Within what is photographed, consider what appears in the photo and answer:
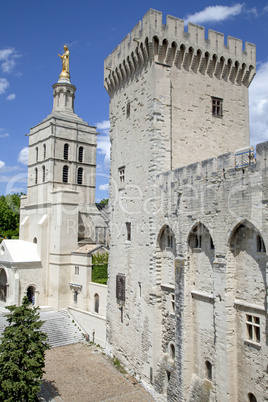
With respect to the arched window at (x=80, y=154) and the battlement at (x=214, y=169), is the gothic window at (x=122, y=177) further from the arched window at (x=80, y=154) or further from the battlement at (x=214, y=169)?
the arched window at (x=80, y=154)

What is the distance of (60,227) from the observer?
Result: 32.3 meters

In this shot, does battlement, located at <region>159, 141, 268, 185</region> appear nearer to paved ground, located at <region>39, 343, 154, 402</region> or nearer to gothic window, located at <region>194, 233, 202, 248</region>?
gothic window, located at <region>194, 233, 202, 248</region>

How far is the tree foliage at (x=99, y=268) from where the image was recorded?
3000 cm

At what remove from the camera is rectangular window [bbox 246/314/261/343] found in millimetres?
12149

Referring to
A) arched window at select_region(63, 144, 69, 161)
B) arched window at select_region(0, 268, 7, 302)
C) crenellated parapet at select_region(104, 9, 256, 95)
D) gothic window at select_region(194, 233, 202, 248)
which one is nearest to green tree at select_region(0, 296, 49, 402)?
gothic window at select_region(194, 233, 202, 248)

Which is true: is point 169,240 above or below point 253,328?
above

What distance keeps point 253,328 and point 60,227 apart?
23.0 metres

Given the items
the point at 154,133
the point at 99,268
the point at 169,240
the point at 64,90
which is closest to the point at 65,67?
the point at 64,90

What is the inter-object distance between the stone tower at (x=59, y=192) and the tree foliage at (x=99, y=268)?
3082mm

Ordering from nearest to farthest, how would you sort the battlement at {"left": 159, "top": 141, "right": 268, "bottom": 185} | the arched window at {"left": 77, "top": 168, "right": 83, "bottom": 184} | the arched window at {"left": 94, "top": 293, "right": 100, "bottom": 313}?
the battlement at {"left": 159, "top": 141, "right": 268, "bottom": 185}, the arched window at {"left": 94, "top": 293, "right": 100, "bottom": 313}, the arched window at {"left": 77, "top": 168, "right": 83, "bottom": 184}

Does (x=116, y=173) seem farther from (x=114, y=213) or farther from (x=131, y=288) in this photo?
(x=131, y=288)

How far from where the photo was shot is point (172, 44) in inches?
720

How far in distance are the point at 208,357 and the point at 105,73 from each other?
18.0 meters

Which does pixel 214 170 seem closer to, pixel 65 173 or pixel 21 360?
pixel 21 360
